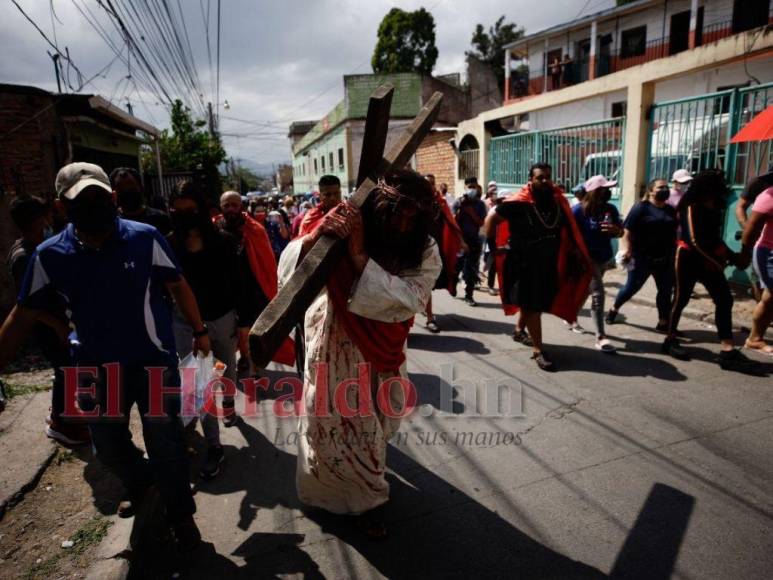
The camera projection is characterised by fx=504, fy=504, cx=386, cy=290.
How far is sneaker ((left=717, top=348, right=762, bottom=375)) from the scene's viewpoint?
435cm

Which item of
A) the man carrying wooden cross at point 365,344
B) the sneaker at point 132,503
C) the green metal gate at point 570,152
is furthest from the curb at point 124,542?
the green metal gate at point 570,152

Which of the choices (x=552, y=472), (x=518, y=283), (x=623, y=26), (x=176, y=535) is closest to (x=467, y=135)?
(x=518, y=283)

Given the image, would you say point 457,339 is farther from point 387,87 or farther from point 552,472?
point 387,87

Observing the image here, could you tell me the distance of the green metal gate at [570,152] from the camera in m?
9.16

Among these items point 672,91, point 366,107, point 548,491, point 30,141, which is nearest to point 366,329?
point 548,491

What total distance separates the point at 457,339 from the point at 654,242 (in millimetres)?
2311

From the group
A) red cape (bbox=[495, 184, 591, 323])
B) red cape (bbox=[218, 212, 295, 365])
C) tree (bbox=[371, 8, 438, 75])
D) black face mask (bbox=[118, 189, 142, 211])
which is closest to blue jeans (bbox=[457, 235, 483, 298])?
red cape (bbox=[495, 184, 591, 323])

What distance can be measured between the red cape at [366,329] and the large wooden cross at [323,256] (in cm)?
28

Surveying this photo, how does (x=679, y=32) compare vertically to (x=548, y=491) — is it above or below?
above

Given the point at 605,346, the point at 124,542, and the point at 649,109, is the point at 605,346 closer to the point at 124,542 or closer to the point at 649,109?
the point at 124,542

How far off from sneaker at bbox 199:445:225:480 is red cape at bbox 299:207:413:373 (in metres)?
1.42

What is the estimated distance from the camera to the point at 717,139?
7.09 m

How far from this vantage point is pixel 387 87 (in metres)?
2.09

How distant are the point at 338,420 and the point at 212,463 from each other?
1.22 metres
